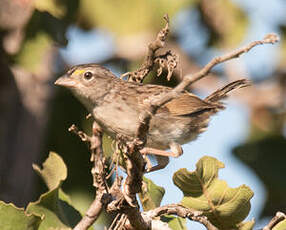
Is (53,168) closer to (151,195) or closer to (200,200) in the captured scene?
(151,195)

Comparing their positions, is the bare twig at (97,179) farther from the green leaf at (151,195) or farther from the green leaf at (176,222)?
the green leaf at (176,222)

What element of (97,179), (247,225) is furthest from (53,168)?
(247,225)

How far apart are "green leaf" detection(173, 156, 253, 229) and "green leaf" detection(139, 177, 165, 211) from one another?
163 millimetres

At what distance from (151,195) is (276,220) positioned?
684 mm

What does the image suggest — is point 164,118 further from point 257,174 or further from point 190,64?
point 190,64

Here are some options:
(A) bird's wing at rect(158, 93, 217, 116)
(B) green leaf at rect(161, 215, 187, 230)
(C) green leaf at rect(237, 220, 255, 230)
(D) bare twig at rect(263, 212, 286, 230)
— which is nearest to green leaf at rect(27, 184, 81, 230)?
(B) green leaf at rect(161, 215, 187, 230)

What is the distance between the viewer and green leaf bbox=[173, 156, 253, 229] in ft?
10.5

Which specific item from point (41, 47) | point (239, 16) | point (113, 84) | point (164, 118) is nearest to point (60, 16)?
point (41, 47)

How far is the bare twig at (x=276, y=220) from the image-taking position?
2997 millimetres

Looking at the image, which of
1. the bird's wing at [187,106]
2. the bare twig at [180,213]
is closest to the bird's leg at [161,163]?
the bird's wing at [187,106]

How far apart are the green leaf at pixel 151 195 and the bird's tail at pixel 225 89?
56.9 inches

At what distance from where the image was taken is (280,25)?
20.3 feet

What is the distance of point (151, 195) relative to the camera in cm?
335

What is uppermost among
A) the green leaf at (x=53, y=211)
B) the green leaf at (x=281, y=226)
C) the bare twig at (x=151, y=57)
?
the bare twig at (x=151, y=57)
